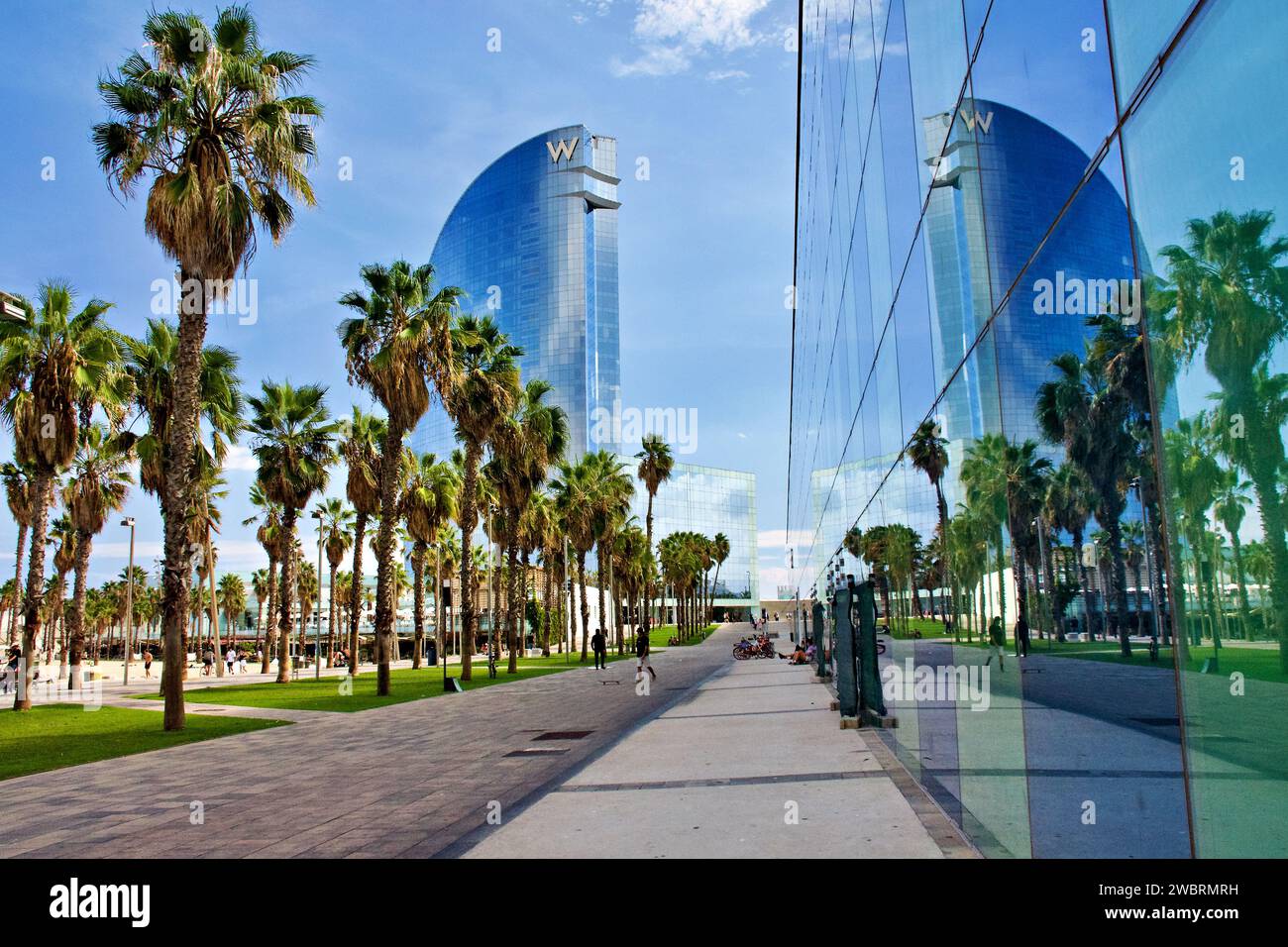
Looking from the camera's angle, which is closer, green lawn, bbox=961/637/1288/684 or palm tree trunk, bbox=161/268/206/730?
green lawn, bbox=961/637/1288/684

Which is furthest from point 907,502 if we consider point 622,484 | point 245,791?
point 622,484

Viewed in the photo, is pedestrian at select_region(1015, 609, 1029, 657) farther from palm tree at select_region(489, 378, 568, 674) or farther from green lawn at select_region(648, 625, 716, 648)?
green lawn at select_region(648, 625, 716, 648)

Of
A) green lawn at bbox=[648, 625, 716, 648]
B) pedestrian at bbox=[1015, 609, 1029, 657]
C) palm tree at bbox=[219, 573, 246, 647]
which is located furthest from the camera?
palm tree at bbox=[219, 573, 246, 647]

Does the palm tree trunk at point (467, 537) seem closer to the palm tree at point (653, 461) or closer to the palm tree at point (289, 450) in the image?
the palm tree at point (289, 450)

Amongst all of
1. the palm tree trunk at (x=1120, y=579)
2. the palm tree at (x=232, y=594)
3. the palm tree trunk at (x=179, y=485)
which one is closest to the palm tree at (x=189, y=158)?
the palm tree trunk at (x=179, y=485)

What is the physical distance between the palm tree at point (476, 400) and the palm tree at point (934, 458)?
2363 cm

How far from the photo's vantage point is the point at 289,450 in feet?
116

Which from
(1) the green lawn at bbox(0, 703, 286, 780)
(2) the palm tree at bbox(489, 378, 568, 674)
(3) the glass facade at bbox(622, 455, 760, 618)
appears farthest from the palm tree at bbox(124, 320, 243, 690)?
(3) the glass facade at bbox(622, 455, 760, 618)

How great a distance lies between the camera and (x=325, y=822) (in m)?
8.39

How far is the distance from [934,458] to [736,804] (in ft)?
12.1

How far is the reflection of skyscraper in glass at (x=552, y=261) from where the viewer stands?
18000 centimetres

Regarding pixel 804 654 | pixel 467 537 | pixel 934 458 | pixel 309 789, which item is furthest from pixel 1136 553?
pixel 467 537

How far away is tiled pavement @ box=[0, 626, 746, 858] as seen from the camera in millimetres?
7656
